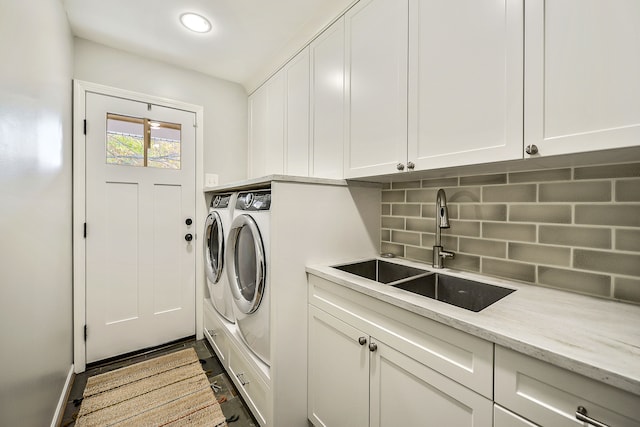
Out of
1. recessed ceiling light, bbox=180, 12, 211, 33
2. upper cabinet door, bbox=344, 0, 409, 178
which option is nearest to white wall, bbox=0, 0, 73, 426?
recessed ceiling light, bbox=180, 12, 211, 33

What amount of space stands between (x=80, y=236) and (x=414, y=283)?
2.39 m

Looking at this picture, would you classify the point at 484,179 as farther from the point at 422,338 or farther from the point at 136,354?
the point at 136,354

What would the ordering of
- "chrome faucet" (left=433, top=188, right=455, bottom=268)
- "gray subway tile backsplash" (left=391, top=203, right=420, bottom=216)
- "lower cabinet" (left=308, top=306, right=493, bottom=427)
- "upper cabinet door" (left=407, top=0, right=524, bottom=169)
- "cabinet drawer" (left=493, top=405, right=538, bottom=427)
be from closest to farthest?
1. "cabinet drawer" (left=493, top=405, right=538, bottom=427)
2. "lower cabinet" (left=308, top=306, right=493, bottom=427)
3. "upper cabinet door" (left=407, top=0, right=524, bottom=169)
4. "chrome faucet" (left=433, top=188, right=455, bottom=268)
5. "gray subway tile backsplash" (left=391, top=203, right=420, bottom=216)

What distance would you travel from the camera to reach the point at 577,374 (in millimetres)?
595

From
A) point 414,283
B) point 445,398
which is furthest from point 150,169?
point 445,398

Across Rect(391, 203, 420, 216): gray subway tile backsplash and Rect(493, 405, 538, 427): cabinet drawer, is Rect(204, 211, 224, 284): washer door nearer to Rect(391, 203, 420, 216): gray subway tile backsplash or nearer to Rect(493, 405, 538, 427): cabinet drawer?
Rect(391, 203, 420, 216): gray subway tile backsplash

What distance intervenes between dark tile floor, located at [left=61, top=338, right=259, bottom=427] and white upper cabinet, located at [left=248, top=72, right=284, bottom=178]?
163cm

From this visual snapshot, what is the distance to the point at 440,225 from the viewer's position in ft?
4.53

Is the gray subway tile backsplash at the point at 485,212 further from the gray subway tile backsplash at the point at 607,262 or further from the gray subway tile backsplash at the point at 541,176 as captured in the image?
the gray subway tile backsplash at the point at 607,262

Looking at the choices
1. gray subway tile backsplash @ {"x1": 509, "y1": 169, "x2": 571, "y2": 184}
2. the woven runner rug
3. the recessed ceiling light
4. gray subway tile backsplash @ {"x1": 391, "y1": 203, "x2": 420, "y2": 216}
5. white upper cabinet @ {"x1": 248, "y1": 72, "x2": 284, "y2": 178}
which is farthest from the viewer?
white upper cabinet @ {"x1": 248, "y1": 72, "x2": 284, "y2": 178}

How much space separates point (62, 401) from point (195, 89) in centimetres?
254

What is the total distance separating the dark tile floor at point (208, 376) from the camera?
5.16ft

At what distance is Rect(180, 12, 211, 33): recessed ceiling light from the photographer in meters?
1.79

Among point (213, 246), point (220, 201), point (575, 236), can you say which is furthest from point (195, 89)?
point (575, 236)
